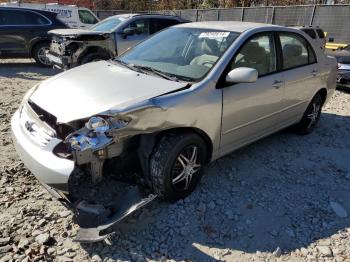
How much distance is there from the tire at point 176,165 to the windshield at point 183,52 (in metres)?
0.67

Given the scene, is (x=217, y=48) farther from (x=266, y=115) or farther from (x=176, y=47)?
(x=266, y=115)

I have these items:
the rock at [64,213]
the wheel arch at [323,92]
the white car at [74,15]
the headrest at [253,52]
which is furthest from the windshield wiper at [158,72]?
the white car at [74,15]

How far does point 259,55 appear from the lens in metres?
4.26

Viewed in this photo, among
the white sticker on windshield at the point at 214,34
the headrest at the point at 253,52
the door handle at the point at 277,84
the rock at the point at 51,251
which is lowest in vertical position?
the rock at the point at 51,251

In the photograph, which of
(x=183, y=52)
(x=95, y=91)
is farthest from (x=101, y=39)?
(x=95, y=91)

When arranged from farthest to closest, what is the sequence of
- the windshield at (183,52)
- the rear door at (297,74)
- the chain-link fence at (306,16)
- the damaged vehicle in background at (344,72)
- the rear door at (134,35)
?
the chain-link fence at (306,16), the rear door at (134,35), the damaged vehicle in background at (344,72), the rear door at (297,74), the windshield at (183,52)

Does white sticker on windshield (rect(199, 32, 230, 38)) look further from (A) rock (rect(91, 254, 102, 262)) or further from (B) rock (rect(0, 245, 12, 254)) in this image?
(B) rock (rect(0, 245, 12, 254))

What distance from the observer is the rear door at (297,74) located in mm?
4680

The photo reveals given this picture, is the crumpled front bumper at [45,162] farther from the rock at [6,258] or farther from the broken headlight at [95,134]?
the rock at [6,258]

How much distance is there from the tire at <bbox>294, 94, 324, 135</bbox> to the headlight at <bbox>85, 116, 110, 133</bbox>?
11.9ft

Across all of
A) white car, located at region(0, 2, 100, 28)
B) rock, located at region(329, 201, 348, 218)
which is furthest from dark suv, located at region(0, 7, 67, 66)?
rock, located at region(329, 201, 348, 218)

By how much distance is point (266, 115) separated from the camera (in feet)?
14.4

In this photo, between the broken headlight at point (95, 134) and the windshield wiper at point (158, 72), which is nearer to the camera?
the broken headlight at point (95, 134)

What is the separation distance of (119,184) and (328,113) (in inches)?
192
